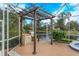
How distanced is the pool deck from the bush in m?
0.17

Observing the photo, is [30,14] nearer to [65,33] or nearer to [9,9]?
[9,9]

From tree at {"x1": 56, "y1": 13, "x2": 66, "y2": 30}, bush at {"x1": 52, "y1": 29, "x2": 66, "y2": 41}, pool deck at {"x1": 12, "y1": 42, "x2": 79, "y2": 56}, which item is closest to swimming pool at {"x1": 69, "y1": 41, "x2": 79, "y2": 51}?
pool deck at {"x1": 12, "y1": 42, "x2": 79, "y2": 56}

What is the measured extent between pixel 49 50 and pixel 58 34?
1.74 feet

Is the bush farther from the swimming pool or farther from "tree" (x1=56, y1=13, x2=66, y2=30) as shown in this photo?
the swimming pool

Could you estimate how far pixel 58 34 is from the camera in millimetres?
4105

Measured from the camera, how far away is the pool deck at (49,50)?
4133 mm

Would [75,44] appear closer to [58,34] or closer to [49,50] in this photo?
[58,34]

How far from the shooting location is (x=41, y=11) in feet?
13.5

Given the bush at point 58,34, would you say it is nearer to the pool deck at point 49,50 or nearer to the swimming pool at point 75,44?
the pool deck at point 49,50

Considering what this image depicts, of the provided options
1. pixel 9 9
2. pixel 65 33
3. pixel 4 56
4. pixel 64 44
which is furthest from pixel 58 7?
pixel 4 56

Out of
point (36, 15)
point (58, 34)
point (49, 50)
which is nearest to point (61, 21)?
point (58, 34)

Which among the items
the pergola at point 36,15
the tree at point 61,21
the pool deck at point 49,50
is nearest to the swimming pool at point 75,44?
the pool deck at point 49,50

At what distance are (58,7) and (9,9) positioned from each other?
55.0 inches

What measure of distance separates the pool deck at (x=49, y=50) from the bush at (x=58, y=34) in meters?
0.17
